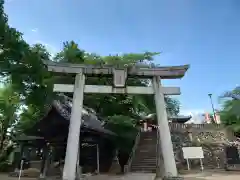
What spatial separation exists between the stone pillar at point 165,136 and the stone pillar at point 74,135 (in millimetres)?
4010

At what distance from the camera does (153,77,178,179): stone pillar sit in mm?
10058

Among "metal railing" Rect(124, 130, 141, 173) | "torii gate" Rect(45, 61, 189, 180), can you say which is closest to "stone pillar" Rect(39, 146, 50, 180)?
"metal railing" Rect(124, 130, 141, 173)

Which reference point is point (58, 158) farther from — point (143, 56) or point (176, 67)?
point (143, 56)

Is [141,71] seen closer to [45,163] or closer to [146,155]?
[146,155]

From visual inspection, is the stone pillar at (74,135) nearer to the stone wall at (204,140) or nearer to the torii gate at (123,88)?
the torii gate at (123,88)

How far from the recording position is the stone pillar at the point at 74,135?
9.36 m

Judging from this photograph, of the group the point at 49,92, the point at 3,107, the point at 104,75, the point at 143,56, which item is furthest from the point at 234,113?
the point at 3,107

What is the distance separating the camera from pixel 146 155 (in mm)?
16703

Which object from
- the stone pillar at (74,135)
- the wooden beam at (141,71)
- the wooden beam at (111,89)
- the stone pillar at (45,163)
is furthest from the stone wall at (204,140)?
the stone pillar at (74,135)

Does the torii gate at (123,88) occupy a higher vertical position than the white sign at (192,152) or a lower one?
higher

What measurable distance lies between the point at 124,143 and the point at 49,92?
7708 mm

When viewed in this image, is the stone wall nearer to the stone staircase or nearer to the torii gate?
the stone staircase

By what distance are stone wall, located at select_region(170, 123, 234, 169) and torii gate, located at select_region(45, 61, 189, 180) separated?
713cm

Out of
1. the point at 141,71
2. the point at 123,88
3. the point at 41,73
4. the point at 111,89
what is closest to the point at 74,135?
the point at 111,89
